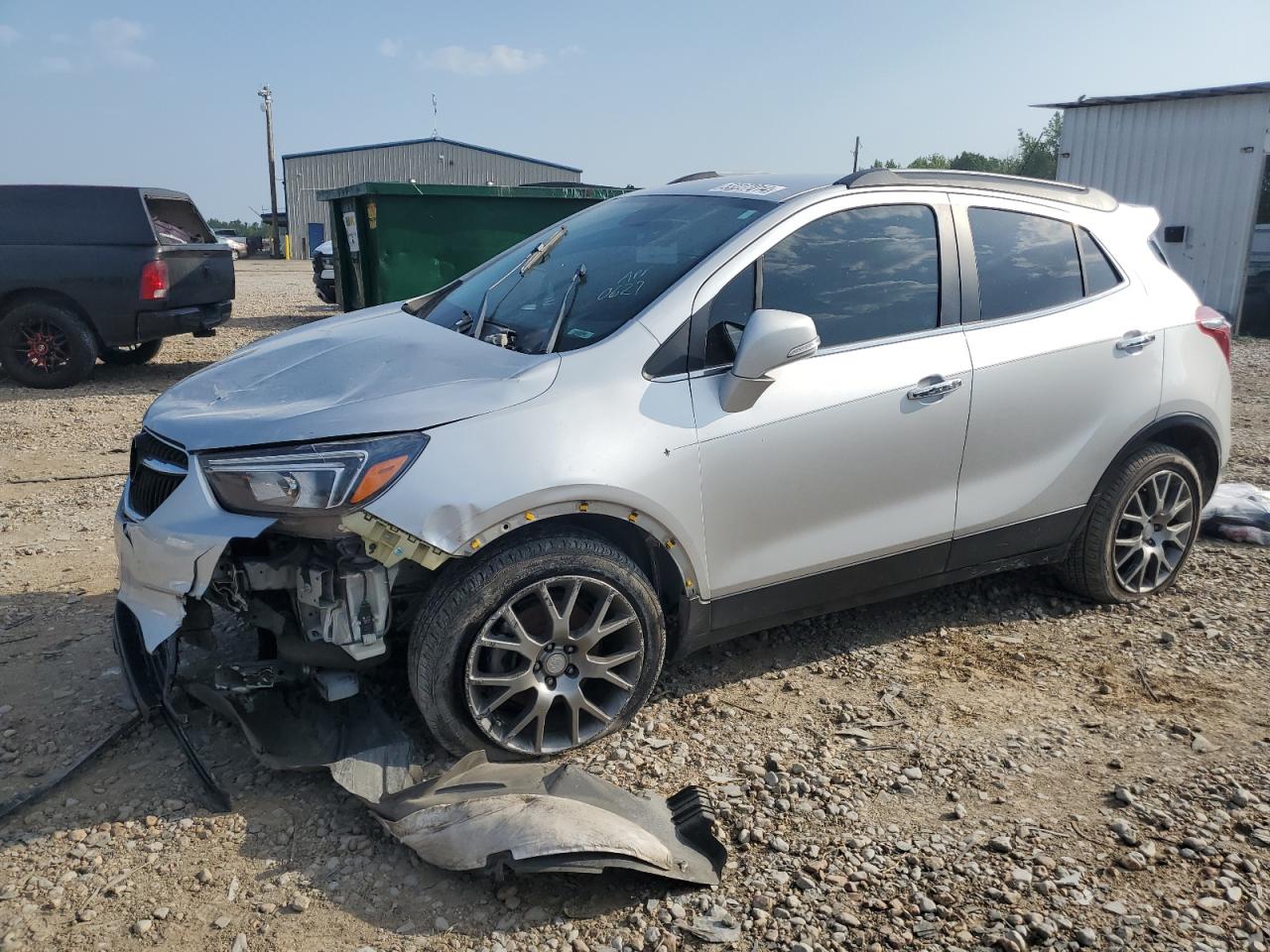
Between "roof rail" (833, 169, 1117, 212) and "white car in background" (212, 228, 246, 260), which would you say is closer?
"roof rail" (833, 169, 1117, 212)

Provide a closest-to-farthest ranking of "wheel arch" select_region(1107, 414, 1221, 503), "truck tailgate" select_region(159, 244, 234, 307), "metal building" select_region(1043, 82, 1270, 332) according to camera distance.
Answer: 1. "wheel arch" select_region(1107, 414, 1221, 503)
2. "truck tailgate" select_region(159, 244, 234, 307)
3. "metal building" select_region(1043, 82, 1270, 332)

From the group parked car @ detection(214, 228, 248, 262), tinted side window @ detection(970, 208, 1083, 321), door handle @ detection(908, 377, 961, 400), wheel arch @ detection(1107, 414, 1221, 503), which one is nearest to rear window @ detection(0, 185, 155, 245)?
parked car @ detection(214, 228, 248, 262)

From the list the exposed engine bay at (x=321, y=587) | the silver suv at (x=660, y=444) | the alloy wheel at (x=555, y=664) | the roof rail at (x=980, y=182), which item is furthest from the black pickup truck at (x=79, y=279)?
the alloy wheel at (x=555, y=664)

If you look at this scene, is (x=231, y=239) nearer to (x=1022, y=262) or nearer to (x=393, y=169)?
(x=1022, y=262)

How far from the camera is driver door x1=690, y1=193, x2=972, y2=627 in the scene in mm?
3455

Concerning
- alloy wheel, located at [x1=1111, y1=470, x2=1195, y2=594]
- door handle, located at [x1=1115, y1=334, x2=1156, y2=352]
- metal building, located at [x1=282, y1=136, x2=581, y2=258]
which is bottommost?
alloy wheel, located at [x1=1111, y1=470, x2=1195, y2=594]

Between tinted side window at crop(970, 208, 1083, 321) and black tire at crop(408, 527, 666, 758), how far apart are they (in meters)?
1.91

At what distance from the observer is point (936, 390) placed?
12.4 feet

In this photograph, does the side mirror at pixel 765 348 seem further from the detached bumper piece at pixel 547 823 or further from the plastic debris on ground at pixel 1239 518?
the plastic debris on ground at pixel 1239 518

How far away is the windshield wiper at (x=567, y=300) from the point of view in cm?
348

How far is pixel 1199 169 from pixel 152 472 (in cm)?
1670

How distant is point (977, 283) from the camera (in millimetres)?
4016

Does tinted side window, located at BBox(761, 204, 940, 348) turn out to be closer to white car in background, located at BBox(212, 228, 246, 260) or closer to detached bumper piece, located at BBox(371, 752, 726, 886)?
detached bumper piece, located at BBox(371, 752, 726, 886)

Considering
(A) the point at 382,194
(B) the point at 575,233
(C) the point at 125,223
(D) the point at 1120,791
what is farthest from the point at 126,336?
(D) the point at 1120,791
